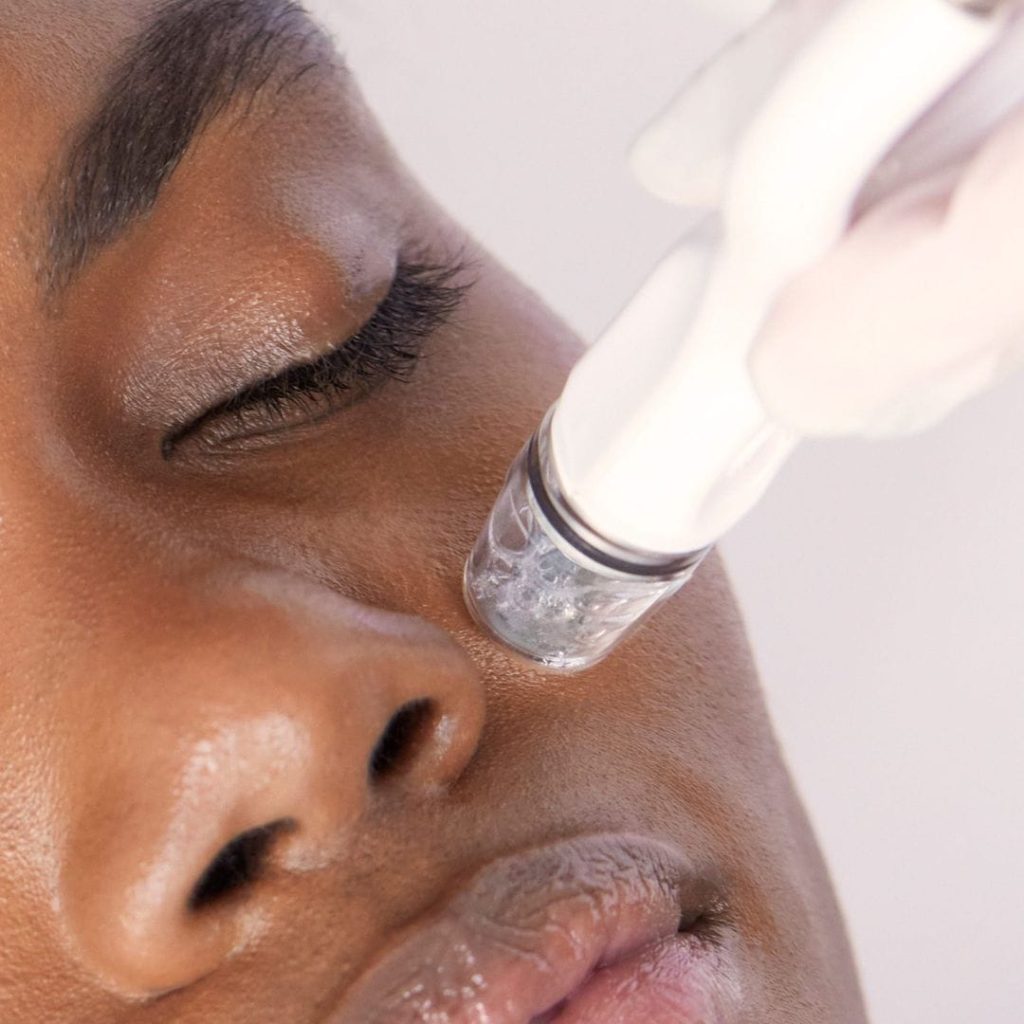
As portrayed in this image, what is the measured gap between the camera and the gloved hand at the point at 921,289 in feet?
0.92

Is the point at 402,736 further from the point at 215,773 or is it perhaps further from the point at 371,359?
the point at 371,359

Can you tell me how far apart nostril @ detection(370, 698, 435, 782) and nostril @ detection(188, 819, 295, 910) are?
0.14 ft

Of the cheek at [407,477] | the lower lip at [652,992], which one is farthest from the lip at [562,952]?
the cheek at [407,477]

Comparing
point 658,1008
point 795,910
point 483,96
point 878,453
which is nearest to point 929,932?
point 878,453

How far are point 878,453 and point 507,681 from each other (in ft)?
2.59

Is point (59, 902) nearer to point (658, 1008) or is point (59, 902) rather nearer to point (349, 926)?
point (349, 926)

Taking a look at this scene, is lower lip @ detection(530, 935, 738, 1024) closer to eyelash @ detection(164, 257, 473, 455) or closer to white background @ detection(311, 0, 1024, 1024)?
eyelash @ detection(164, 257, 473, 455)

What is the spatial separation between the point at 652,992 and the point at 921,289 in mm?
262

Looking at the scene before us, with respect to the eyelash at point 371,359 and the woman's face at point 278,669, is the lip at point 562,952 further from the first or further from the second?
the eyelash at point 371,359

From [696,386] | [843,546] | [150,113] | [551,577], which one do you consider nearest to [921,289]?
[696,386]

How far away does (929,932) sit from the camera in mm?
1120

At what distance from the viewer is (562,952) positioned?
40 centimetres

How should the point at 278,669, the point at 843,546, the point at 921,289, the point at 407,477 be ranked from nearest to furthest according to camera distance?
the point at 921,289
the point at 278,669
the point at 407,477
the point at 843,546

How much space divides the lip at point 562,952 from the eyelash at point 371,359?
0.73 ft
